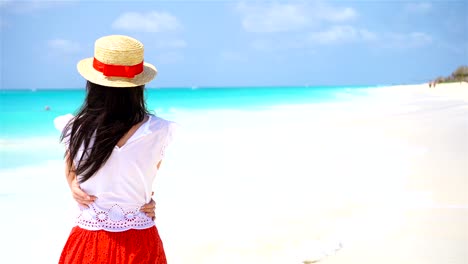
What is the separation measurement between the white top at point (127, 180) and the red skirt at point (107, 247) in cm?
2

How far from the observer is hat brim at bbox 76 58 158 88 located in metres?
1.93

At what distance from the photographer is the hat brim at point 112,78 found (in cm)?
193

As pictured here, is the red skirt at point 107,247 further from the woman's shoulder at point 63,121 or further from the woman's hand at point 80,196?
the woman's shoulder at point 63,121

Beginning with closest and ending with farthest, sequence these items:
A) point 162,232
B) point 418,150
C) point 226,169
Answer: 1. point 162,232
2. point 226,169
3. point 418,150

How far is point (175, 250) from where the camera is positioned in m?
4.10

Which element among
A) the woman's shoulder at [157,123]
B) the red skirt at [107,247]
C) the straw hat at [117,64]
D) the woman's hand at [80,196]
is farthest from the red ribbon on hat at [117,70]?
the red skirt at [107,247]

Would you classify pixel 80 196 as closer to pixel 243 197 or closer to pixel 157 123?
pixel 157 123

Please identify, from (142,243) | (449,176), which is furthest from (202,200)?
(142,243)

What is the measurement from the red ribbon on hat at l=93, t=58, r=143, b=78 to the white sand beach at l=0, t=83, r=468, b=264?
2.03 meters

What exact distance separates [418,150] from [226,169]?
259 cm

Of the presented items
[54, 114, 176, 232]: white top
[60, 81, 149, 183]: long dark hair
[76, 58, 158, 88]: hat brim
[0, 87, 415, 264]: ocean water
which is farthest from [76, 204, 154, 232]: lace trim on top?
[0, 87, 415, 264]: ocean water

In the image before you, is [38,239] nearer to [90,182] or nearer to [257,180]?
[257,180]

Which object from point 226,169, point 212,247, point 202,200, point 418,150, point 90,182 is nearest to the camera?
point 90,182

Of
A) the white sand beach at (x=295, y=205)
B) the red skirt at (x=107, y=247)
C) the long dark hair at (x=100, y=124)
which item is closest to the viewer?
the long dark hair at (x=100, y=124)
